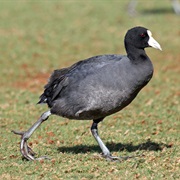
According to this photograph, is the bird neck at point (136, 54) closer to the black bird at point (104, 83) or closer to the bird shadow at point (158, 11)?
the black bird at point (104, 83)

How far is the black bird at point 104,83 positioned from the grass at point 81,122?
0.62 m

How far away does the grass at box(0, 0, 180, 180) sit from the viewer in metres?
7.99

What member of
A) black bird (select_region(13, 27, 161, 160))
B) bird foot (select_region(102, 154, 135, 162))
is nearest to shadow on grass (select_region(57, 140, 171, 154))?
black bird (select_region(13, 27, 161, 160))

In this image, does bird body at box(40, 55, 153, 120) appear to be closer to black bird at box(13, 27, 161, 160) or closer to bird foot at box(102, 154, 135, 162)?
black bird at box(13, 27, 161, 160)

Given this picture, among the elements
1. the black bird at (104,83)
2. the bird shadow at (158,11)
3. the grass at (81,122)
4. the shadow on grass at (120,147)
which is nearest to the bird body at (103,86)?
the black bird at (104,83)

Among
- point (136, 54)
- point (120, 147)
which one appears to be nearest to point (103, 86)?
point (136, 54)

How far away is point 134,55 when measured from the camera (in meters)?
8.30

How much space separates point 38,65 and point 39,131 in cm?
800

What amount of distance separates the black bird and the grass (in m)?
0.62

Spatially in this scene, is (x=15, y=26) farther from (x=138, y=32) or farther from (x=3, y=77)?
(x=138, y=32)

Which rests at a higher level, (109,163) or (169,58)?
(109,163)

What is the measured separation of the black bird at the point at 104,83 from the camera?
26.6ft

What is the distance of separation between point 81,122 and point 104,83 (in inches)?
139

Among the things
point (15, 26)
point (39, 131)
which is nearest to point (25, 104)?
point (39, 131)
